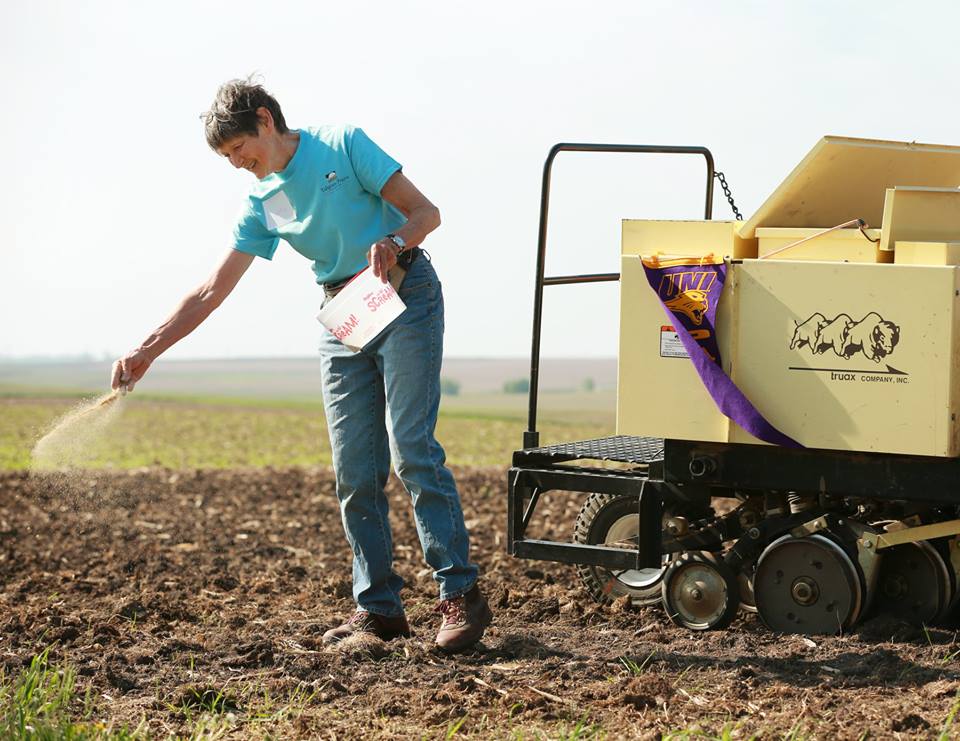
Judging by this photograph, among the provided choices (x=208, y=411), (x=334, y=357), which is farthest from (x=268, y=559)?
(x=208, y=411)

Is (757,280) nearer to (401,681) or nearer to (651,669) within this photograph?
(651,669)

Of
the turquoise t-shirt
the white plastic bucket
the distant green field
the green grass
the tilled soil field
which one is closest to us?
the green grass

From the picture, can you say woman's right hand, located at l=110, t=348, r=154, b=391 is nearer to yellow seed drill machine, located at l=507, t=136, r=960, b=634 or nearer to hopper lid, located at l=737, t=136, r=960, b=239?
yellow seed drill machine, located at l=507, t=136, r=960, b=634

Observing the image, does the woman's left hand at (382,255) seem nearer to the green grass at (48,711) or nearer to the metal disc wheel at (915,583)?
the green grass at (48,711)

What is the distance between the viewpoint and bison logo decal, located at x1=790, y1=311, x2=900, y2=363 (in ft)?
14.9

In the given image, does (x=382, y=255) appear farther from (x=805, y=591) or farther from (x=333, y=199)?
(x=805, y=591)

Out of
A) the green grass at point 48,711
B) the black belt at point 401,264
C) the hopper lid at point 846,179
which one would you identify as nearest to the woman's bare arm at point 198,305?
the black belt at point 401,264

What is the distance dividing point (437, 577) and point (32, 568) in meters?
3.59

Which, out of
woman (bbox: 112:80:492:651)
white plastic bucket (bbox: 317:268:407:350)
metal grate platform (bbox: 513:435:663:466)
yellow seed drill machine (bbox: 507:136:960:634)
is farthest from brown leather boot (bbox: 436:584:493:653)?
white plastic bucket (bbox: 317:268:407:350)

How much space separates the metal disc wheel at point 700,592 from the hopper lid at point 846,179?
4.47 ft

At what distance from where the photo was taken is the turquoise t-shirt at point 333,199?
489cm

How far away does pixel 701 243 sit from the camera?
4.94m

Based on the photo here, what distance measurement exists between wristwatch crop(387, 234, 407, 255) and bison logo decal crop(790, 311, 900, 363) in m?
1.47

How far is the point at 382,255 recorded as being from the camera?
4645mm
